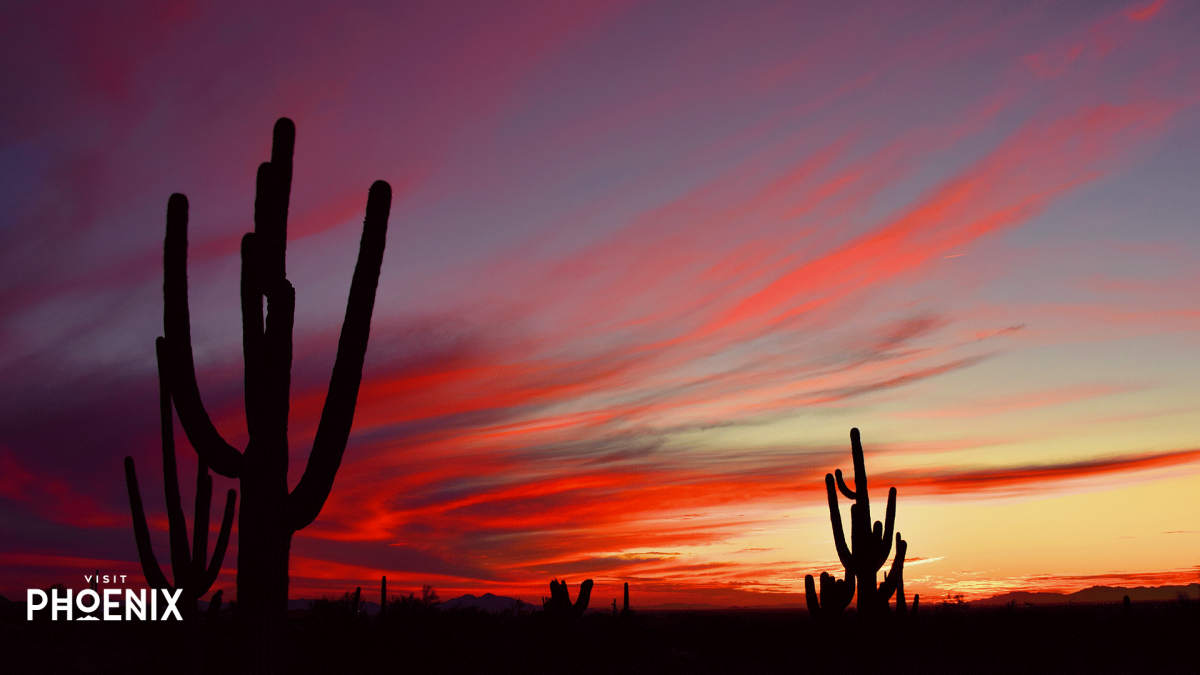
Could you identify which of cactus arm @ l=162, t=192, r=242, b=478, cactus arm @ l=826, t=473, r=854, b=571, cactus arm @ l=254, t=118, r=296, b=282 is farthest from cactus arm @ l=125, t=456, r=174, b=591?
cactus arm @ l=826, t=473, r=854, b=571

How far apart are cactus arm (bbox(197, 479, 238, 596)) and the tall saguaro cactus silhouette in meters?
5.92

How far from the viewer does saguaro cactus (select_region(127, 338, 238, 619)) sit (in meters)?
13.7

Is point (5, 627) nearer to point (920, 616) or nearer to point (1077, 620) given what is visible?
point (920, 616)

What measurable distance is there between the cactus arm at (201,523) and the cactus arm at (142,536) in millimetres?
881

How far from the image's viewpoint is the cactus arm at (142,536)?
14.9 metres

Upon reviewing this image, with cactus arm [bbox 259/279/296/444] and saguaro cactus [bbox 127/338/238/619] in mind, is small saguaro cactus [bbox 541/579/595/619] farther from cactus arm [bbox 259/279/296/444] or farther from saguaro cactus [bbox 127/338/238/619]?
cactus arm [bbox 259/279/296/444]

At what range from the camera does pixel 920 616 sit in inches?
1184

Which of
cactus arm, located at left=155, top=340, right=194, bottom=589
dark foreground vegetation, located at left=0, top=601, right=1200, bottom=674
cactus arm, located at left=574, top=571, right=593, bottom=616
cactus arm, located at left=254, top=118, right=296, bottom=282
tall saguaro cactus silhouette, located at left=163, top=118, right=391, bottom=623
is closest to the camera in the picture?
tall saguaro cactus silhouette, located at left=163, top=118, right=391, bottom=623

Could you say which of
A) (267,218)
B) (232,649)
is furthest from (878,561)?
(267,218)

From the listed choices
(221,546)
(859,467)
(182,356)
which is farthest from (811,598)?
(182,356)

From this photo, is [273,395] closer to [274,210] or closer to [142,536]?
[274,210]

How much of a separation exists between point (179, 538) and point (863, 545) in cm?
1537

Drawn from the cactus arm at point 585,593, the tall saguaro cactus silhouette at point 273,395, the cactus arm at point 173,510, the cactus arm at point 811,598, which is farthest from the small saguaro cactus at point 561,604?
the tall saguaro cactus silhouette at point 273,395

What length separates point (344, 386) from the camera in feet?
29.2
